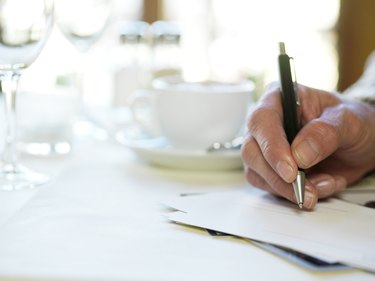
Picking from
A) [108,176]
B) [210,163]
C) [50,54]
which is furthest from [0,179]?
[50,54]

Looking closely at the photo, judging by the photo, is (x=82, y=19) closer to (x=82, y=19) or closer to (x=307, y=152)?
(x=82, y=19)

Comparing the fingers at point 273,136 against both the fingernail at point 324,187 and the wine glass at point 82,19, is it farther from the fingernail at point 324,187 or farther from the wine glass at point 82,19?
the wine glass at point 82,19

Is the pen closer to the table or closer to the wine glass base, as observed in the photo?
the table

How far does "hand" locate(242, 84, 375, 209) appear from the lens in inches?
21.3

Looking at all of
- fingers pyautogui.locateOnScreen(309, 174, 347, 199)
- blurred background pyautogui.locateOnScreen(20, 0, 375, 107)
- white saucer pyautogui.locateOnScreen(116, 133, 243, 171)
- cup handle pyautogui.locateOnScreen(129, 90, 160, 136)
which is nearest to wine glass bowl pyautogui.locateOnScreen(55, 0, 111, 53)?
cup handle pyautogui.locateOnScreen(129, 90, 160, 136)

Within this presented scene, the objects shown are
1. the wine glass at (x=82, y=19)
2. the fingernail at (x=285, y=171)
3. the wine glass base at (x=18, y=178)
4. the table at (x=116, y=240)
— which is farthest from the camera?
the wine glass at (x=82, y=19)

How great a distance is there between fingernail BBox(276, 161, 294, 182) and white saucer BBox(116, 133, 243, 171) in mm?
197

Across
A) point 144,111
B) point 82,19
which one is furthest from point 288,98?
point 82,19

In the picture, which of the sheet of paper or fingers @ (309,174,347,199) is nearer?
the sheet of paper

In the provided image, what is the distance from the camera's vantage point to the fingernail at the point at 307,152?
1.76ft

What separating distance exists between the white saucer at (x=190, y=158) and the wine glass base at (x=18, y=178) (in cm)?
13

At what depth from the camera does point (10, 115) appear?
2.23 feet

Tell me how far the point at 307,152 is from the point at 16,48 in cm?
31

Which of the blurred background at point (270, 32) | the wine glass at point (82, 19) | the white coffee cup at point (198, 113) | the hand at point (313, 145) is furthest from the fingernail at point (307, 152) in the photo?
the blurred background at point (270, 32)
